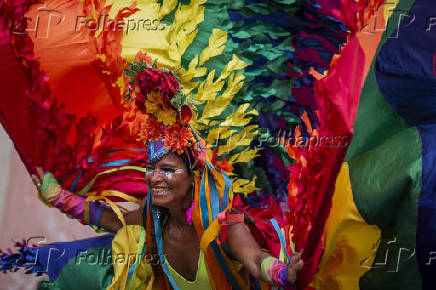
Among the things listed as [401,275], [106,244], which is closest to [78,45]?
[106,244]

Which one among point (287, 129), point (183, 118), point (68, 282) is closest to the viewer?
point (183, 118)

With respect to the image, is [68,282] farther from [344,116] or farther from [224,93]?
[344,116]

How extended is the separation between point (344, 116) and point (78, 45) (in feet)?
5.48

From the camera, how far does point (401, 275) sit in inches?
79.5

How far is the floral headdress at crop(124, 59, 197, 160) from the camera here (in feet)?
7.82

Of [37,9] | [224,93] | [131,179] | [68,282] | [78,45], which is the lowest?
[68,282]

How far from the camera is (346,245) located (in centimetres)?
202

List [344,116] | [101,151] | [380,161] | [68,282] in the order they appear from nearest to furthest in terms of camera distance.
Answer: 1. [344,116]
2. [380,161]
3. [68,282]
4. [101,151]

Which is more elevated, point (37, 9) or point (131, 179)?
point (37, 9)

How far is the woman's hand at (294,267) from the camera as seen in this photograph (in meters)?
1.87

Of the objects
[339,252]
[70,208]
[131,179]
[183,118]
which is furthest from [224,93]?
[339,252]

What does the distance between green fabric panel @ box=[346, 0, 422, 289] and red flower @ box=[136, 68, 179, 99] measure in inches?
28.9

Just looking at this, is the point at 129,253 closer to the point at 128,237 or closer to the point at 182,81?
the point at 128,237

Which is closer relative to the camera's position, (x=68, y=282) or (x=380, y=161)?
(x=380, y=161)
